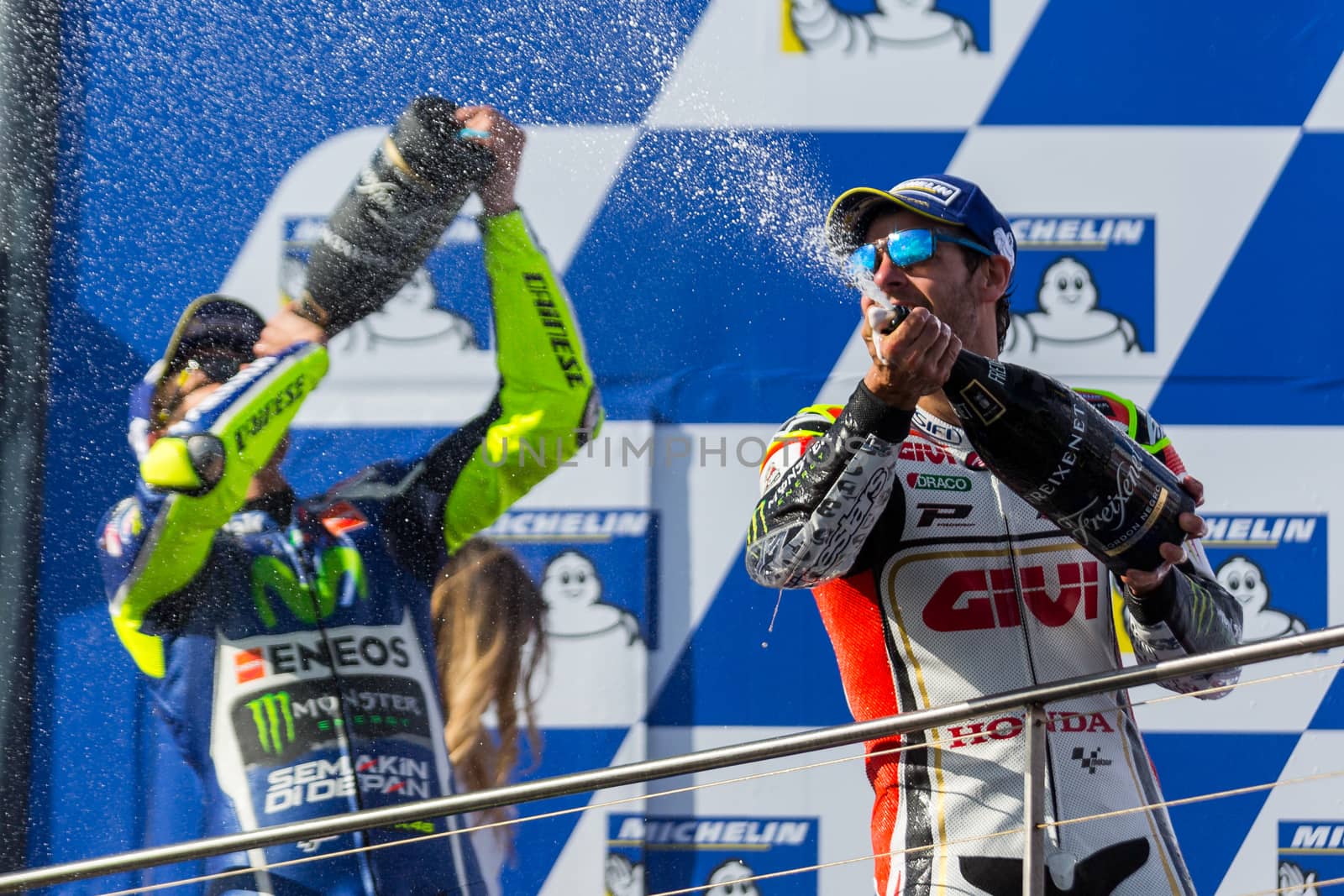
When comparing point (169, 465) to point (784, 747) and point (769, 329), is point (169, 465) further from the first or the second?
point (784, 747)

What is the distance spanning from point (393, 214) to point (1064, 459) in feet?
5.39

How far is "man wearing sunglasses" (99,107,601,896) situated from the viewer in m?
2.32

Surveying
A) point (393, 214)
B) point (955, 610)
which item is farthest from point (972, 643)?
point (393, 214)

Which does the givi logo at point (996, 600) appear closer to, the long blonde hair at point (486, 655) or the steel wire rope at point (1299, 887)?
the steel wire rope at point (1299, 887)

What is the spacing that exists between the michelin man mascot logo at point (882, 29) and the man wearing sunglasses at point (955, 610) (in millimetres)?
1093

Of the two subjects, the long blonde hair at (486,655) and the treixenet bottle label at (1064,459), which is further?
the long blonde hair at (486,655)

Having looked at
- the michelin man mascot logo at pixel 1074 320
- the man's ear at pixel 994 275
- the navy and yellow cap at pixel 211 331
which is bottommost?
the man's ear at pixel 994 275

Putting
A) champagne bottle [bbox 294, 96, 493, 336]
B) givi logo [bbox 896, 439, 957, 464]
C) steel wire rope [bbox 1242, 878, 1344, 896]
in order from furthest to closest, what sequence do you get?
champagne bottle [bbox 294, 96, 493, 336] < givi logo [bbox 896, 439, 957, 464] < steel wire rope [bbox 1242, 878, 1344, 896]

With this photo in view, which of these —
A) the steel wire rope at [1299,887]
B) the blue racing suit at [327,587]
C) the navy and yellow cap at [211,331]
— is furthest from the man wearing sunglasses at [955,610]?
the navy and yellow cap at [211,331]

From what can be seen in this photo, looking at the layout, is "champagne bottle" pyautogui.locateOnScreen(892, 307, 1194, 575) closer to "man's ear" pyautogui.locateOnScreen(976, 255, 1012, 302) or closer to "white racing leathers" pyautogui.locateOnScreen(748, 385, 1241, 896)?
"white racing leathers" pyautogui.locateOnScreen(748, 385, 1241, 896)

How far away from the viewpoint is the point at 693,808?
229cm

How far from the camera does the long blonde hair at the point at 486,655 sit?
7.71 feet

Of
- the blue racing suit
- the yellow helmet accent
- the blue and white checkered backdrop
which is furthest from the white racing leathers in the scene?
the yellow helmet accent

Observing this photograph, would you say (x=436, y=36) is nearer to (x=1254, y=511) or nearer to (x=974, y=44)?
(x=974, y=44)
